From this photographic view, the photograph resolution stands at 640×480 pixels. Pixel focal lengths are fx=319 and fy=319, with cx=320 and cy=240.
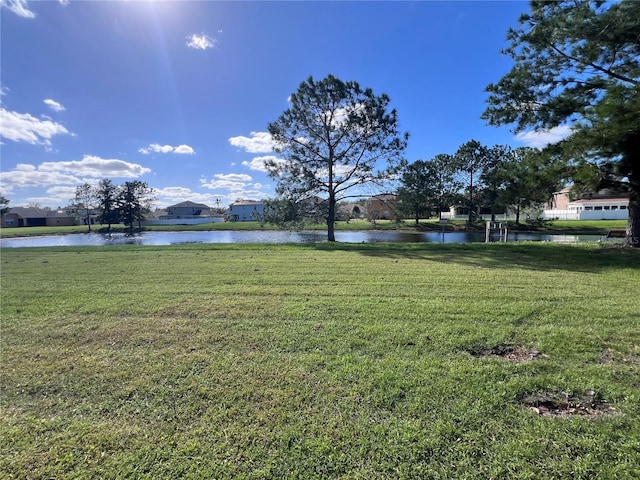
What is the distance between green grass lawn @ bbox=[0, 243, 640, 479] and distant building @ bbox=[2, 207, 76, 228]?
81233 millimetres

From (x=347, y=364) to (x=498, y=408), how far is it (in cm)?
118

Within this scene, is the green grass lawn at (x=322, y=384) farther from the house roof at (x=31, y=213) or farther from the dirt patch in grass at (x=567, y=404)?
the house roof at (x=31, y=213)

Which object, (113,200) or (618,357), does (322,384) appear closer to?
(618,357)

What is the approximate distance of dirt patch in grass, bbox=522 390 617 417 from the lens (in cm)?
218

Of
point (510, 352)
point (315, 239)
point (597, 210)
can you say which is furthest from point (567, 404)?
point (597, 210)

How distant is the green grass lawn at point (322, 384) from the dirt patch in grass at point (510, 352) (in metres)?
0.04

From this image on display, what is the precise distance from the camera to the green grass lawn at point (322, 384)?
1.83 metres

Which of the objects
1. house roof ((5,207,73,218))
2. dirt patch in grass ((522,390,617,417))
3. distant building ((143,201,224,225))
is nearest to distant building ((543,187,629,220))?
dirt patch in grass ((522,390,617,417))

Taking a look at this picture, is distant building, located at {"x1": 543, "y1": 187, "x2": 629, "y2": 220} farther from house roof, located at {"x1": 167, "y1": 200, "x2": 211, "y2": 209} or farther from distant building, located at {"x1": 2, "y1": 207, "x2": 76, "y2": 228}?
distant building, located at {"x1": 2, "y1": 207, "x2": 76, "y2": 228}

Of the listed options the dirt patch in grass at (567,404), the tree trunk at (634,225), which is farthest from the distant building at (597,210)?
the dirt patch in grass at (567,404)

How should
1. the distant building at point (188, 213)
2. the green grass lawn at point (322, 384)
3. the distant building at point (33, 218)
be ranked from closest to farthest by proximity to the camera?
the green grass lawn at point (322, 384) < the distant building at point (33, 218) < the distant building at point (188, 213)

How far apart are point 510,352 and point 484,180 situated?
35435 millimetres

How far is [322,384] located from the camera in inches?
99.9

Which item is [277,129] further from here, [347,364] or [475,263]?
[347,364]
